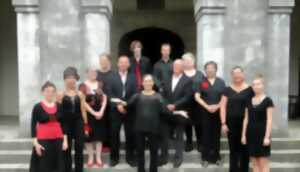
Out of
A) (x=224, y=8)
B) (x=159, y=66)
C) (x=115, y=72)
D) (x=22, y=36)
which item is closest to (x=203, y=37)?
(x=224, y=8)

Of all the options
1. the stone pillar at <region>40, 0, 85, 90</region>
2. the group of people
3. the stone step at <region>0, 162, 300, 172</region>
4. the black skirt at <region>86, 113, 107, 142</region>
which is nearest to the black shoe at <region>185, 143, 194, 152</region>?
the group of people

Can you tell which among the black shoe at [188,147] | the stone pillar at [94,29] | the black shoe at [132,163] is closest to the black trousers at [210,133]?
the black shoe at [188,147]

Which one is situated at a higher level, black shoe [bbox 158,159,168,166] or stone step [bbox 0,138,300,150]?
stone step [bbox 0,138,300,150]

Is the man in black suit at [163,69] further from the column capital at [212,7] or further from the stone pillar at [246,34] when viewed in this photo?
the stone pillar at [246,34]

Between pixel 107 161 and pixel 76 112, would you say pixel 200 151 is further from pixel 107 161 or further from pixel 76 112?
pixel 76 112

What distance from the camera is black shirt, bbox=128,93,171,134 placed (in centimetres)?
645

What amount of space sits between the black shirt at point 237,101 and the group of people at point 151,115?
0.6 inches

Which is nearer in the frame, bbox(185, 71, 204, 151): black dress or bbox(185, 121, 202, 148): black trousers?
bbox(185, 71, 204, 151): black dress

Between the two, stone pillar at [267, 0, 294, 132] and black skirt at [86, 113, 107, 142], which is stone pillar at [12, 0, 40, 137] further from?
stone pillar at [267, 0, 294, 132]

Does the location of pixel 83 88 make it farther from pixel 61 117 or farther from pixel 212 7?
pixel 212 7

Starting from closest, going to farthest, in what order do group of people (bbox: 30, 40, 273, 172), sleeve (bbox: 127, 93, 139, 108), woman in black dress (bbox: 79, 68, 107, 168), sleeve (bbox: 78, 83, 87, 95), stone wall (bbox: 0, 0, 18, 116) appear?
group of people (bbox: 30, 40, 273, 172) < sleeve (bbox: 127, 93, 139, 108) < sleeve (bbox: 78, 83, 87, 95) < woman in black dress (bbox: 79, 68, 107, 168) < stone wall (bbox: 0, 0, 18, 116)

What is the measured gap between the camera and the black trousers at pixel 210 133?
695 centimetres

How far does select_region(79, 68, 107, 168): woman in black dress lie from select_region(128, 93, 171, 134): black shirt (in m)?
0.72

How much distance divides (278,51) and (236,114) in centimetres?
248
